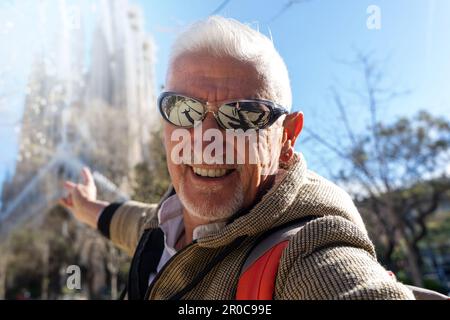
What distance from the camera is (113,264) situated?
870 centimetres

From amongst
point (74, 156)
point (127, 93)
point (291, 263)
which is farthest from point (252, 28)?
point (127, 93)

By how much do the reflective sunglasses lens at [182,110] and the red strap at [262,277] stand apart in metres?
0.49

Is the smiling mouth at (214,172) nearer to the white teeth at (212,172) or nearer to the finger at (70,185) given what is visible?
the white teeth at (212,172)

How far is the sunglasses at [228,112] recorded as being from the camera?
1196 millimetres

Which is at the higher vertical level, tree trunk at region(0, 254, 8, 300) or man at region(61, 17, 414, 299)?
man at region(61, 17, 414, 299)

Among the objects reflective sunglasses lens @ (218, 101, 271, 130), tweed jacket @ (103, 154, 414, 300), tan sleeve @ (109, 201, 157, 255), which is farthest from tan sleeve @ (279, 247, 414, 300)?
tan sleeve @ (109, 201, 157, 255)

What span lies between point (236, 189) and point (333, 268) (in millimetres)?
460

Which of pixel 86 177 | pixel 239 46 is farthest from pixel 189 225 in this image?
pixel 86 177

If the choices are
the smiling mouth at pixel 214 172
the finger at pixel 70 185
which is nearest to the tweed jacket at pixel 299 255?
the smiling mouth at pixel 214 172

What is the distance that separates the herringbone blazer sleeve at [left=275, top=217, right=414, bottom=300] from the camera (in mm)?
790

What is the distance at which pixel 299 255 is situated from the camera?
3.01 ft

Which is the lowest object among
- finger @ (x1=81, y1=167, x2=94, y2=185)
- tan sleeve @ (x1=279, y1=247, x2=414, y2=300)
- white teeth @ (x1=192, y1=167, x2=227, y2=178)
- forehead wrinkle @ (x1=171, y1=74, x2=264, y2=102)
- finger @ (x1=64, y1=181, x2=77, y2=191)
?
tan sleeve @ (x1=279, y1=247, x2=414, y2=300)

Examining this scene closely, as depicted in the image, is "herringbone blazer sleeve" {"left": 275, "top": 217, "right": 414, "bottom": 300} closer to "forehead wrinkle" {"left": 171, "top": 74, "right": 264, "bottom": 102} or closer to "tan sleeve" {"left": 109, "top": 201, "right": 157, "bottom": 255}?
"forehead wrinkle" {"left": 171, "top": 74, "right": 264, "bottom": 102}

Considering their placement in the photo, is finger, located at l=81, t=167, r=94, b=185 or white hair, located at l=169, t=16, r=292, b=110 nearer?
white hair, located at l=169, t=16, r=292, b=110
